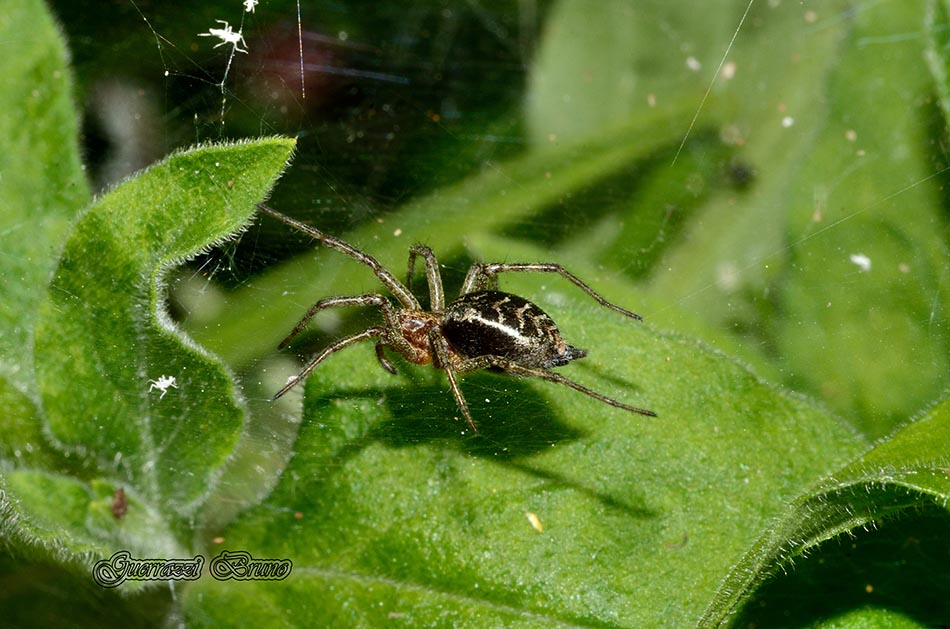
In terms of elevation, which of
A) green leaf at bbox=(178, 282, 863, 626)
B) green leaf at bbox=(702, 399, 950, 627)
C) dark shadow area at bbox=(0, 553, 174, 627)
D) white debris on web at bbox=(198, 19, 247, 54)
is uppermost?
white debris on web at bbox=(198, 19, 247, 54)

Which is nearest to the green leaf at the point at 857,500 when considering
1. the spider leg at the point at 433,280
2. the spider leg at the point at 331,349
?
the spider leg at the point at 331,349

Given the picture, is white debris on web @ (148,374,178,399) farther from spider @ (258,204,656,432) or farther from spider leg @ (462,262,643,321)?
spider leg @ (462,262,643,321)

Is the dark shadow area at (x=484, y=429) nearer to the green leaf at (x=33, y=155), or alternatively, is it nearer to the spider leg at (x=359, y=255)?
the spider leg at (x=359, y=255)

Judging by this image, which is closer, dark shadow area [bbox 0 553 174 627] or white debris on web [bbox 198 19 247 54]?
dark shadow area [bbox 0 553 174 627]

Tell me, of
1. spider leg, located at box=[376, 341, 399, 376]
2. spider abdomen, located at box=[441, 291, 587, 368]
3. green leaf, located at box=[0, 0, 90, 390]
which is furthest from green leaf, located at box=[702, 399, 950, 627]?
green leaf, located at box=[0, 0, 90, 390]

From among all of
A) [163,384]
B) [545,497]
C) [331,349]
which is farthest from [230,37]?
[545,497]

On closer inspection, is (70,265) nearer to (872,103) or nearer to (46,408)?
(46,408)

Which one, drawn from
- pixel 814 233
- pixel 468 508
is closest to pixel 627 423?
pixel 468 508
